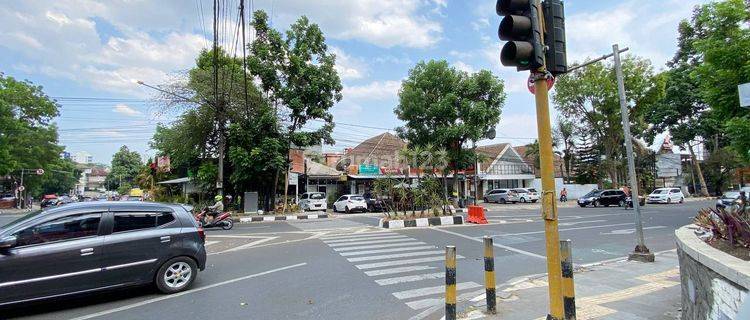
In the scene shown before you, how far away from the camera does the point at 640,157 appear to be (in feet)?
168

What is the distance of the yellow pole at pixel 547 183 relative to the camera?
3877mm

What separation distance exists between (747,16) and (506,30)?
14.7 meters

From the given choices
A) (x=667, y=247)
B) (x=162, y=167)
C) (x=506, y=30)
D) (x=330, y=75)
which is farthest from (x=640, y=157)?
(x=506, y=30)

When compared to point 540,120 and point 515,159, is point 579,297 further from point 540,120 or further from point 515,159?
point 515,159

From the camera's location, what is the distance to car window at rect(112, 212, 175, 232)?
6684 millimetres

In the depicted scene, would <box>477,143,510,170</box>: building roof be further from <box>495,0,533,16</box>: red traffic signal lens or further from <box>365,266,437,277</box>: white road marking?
<box>495,0,533,16</box>: red traffic signal lens

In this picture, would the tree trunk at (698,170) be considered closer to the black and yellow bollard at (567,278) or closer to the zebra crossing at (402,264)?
the zebra crossing at (402,264)

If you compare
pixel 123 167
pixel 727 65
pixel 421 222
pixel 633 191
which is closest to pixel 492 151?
pixel 421 222

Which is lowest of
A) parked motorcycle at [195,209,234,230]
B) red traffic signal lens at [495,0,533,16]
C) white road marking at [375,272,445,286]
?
white road marking at [375,272,445,286]

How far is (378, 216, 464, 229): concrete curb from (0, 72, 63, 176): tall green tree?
129 ft

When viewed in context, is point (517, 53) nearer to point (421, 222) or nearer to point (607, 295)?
point (607, 295)

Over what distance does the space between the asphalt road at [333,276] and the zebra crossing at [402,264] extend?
18mm

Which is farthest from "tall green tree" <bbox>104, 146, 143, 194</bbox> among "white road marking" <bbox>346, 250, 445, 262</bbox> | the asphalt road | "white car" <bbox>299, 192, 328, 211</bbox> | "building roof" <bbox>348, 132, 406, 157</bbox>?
"white road marking" <bbox>346, 250, 445, 262</bbox>

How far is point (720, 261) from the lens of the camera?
130 inches
